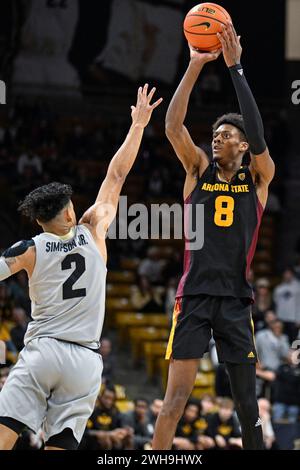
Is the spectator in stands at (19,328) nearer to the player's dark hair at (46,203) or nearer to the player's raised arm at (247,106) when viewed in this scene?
the player's raised arm at (247,106)

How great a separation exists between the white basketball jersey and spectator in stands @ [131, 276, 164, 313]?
10672 millimetres

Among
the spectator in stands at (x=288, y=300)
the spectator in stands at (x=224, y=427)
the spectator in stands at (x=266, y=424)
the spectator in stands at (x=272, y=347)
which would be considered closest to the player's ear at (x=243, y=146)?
the spectator in stands at (x=224, y=427)

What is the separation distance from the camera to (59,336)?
584cm

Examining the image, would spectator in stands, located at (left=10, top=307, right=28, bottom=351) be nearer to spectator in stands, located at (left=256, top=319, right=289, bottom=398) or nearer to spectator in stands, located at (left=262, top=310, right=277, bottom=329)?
spectator in stands, located at (left=256, top=319, right=289, bottom=398)

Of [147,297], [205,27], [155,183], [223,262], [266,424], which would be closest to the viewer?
[223,262]

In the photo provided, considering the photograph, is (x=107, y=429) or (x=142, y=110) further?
(x=107, y=429)

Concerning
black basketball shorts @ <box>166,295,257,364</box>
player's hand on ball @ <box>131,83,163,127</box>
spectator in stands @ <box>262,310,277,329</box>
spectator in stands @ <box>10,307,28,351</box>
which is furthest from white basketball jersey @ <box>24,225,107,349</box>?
spectator in stands @ <box>262,310,277,329</box>

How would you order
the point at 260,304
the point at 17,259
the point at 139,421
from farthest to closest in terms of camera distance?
the point at 260,304 < the point at 139,421 < the point at 17,259

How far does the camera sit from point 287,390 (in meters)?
13.6

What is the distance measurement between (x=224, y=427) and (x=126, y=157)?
6.16 m

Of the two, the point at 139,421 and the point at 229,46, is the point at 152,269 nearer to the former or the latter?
the point at 139,421

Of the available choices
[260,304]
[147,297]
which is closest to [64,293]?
[260,304]

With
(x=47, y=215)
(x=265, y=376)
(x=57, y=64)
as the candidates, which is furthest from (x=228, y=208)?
(x=57, y=64)

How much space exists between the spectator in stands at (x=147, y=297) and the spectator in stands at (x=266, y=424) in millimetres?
4110
